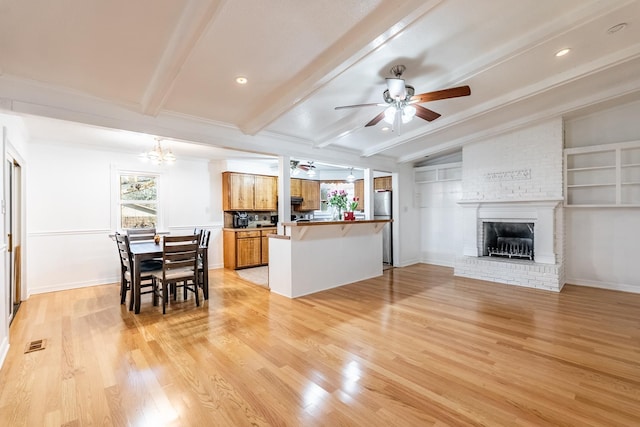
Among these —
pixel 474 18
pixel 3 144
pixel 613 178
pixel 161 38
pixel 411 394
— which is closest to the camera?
pixel 411 394

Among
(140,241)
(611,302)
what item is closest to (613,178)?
(611,302)

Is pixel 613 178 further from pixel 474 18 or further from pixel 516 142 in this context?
pixel 474 18

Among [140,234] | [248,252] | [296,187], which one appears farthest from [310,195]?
[140,234]

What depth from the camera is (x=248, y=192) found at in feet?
22.8

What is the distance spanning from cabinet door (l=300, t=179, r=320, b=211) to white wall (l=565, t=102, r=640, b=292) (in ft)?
18.2

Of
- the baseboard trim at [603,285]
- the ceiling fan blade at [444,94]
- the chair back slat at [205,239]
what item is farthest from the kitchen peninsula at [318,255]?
the baseboard trim at [603,285]

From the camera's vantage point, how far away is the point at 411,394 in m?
2.06

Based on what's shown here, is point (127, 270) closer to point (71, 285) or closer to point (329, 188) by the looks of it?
point (71, 285)

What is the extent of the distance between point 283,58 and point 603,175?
5651 millimetres

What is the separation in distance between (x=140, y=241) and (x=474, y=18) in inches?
211

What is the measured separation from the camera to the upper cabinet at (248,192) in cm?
667

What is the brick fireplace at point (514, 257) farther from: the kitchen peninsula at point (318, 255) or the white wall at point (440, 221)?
the kitchen peninsula at point (318, 255)

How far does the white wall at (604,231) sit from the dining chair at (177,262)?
6.39m

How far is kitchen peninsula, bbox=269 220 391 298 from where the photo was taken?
4391 millimetres
